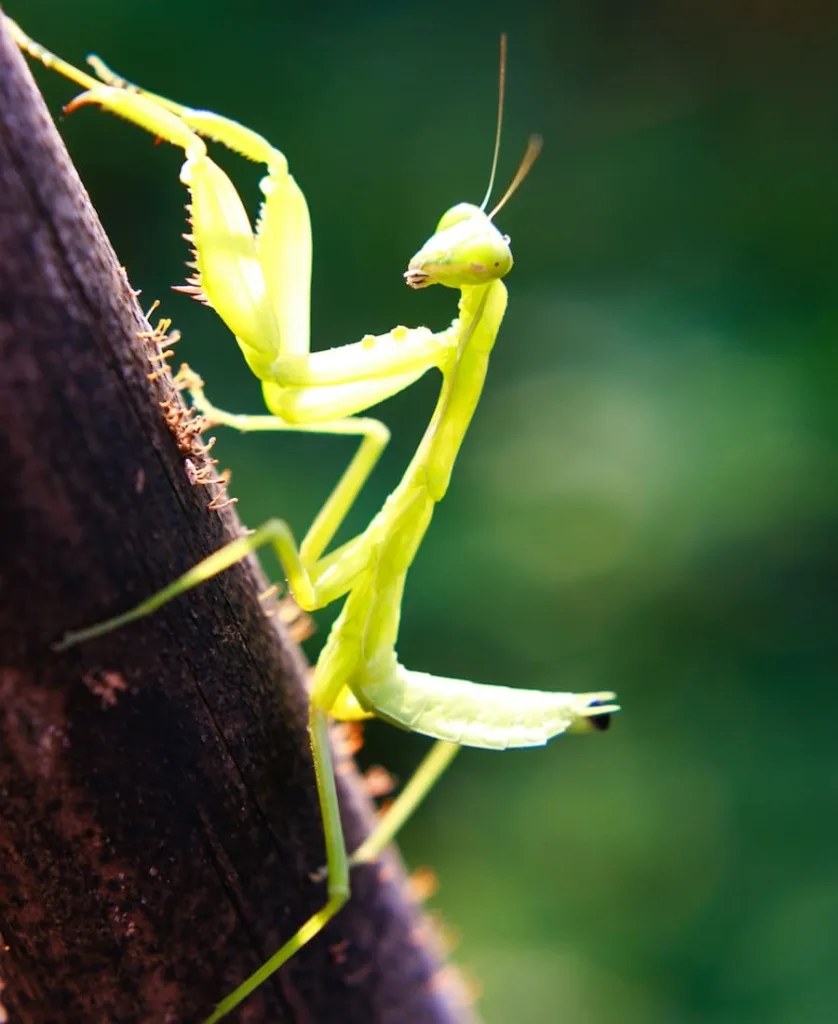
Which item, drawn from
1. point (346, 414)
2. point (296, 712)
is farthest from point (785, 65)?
point (296, 712)

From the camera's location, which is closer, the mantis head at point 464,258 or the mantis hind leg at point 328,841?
the mantis hind leg at point 328,841

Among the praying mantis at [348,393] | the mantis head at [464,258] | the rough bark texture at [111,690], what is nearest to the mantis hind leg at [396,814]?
the praying mantis at [348,393]

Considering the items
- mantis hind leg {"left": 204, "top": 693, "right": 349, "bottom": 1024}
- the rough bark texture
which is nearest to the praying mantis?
mantis hind leg {"left": 204, "top": 693, "right": 349, "bottom": 1024}

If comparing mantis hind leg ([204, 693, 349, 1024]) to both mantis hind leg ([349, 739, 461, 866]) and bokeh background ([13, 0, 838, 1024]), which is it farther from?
bokeh background ([13, 0, 838, 1024])

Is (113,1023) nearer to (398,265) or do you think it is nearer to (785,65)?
(398,265)

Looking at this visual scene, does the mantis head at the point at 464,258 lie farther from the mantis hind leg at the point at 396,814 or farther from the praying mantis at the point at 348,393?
the mantis hind leg at the point at 396,814
